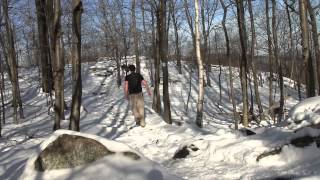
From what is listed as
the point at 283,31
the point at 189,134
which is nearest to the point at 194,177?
the point at 189,134

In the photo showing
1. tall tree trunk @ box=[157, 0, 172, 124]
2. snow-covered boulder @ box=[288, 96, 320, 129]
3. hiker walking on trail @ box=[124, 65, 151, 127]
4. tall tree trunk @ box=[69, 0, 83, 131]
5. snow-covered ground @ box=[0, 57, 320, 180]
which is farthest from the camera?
tall tree trunk @ box=[157, 0, 172, 124]

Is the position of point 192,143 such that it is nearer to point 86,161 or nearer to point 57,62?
point 86,161

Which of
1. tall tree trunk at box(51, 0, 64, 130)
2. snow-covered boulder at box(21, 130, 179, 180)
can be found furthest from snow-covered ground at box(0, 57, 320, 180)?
tall tree trunk at box(51, 0, 64, 130)

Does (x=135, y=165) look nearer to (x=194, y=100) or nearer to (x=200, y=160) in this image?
(x=200, y=160)

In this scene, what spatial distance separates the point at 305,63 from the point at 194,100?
47.5 ft

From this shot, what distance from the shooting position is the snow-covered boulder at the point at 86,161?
5523 mm

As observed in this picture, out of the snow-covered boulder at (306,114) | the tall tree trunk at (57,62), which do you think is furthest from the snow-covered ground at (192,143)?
the tall tree trunk at (57,62)

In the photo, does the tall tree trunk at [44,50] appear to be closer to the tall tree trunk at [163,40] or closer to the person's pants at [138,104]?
the tall tree trunk at [163,40]

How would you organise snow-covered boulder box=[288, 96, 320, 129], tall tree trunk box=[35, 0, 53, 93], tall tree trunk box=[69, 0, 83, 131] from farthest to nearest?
tall tree trunk box=[35, 0, 53, 93] < tall tree trunk box=[69, 0, 83, 131] < snow-covered boulder box=[288, 96, 320, 129]

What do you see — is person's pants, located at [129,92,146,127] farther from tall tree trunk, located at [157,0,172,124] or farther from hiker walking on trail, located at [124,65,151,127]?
tall tree trunk, located at [157,0,172,124]

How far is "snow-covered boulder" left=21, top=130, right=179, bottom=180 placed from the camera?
5523mm

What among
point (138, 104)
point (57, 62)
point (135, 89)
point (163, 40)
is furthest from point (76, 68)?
point (163, 40)

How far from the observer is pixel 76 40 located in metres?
10.7

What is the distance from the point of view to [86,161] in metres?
5.87
